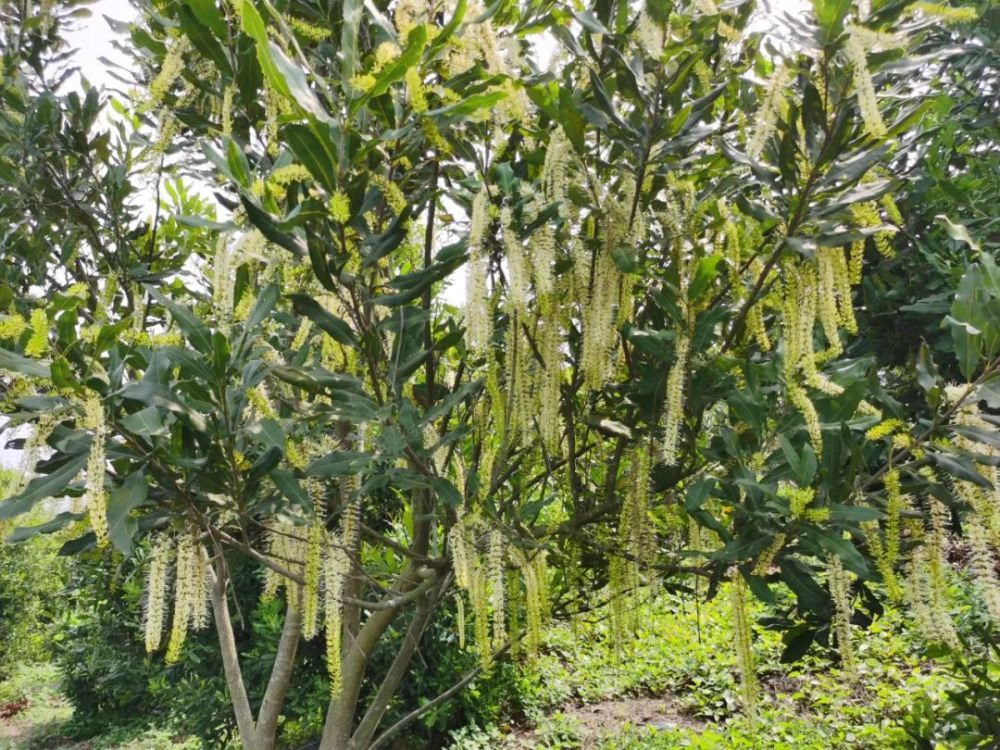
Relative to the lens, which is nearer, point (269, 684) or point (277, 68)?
point (277, 68)

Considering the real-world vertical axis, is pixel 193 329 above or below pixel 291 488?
above

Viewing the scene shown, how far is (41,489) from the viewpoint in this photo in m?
1.29

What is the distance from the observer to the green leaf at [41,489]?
127 cm

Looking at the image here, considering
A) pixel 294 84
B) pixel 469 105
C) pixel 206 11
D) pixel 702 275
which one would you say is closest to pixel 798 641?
pixel 702 275

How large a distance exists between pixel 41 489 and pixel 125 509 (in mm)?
158

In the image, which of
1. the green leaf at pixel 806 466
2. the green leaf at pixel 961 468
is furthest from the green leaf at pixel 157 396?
the green leaf at pixel 961 468

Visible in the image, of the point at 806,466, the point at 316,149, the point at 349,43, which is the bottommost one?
the point at 806,466

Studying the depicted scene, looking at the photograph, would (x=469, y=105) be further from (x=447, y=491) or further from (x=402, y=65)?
(x=447, y=491)

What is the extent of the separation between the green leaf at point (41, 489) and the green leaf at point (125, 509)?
77 millimetres

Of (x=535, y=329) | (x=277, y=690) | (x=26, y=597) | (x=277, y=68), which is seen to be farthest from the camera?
(x=26, y=597)

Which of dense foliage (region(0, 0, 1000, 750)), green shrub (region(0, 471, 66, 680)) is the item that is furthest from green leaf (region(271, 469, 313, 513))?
green shrub (region(0, 471, 66, 680))

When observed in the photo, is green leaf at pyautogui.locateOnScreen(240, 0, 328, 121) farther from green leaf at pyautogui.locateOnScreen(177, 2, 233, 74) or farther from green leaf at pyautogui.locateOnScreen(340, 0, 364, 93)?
green leaf at pyautogui.locateOnScreen(177, 2, 233, 74)

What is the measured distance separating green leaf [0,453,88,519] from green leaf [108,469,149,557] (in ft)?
0.25

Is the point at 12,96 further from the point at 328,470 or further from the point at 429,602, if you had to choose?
the point at 429,602
